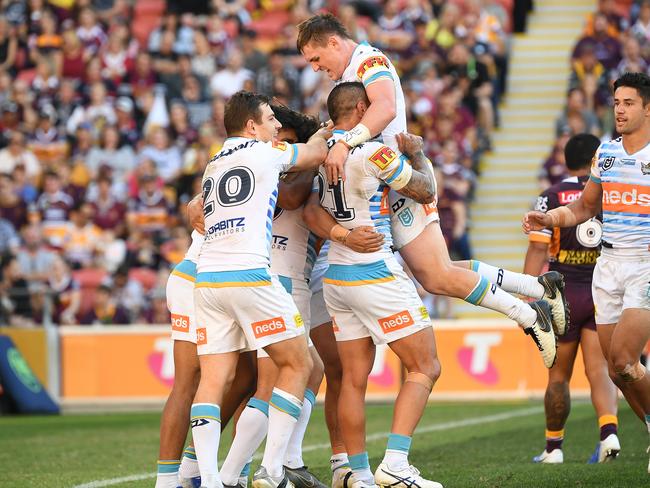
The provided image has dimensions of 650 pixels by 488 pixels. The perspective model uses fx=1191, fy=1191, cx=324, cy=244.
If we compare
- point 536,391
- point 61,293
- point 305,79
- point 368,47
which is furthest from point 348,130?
point 305,79

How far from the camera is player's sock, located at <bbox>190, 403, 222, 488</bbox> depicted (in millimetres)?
7336

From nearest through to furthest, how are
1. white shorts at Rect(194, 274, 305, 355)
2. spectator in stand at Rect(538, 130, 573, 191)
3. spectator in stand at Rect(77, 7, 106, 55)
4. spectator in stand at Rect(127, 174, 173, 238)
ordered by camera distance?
white shorts at Rect(194, 274, 305, 355) < spectator in stand at Rect(538, 130, 573, 191) < spectator in stand at Rect(127, 174, 173, 238) < spectator in stand at Rect(77, 7, 106, 55)

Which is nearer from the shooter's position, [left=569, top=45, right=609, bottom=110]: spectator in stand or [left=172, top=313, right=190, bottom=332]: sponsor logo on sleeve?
[left=172, top=313, right=190, bottom=332]: sponsor logo on sleeve

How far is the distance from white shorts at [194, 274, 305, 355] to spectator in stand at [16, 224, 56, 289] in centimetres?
1134

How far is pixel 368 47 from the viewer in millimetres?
8562

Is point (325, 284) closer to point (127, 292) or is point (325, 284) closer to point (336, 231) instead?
point (336, 231)

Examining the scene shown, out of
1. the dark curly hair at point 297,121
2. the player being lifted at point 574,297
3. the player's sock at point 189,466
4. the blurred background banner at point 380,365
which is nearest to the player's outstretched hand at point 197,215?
the dark curly hair at point 297,121

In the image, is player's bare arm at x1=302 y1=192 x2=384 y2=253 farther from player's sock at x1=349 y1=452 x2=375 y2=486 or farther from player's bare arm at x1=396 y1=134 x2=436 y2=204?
player's sock at x1=349 y1=452 x2=375 y2=486

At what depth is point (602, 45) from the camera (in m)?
20.4

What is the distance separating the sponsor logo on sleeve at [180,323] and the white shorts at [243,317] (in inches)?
14.9

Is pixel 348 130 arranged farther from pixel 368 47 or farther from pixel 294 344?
pixel 294 344

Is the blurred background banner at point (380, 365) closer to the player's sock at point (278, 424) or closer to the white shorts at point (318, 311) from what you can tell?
the white shorts at point (318, 311)

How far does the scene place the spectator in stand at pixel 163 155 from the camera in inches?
808

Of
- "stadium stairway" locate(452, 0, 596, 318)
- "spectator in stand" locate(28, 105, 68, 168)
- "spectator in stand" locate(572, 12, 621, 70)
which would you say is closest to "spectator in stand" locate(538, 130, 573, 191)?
"stadium stairway" locate(452, 0, 596, 318)
